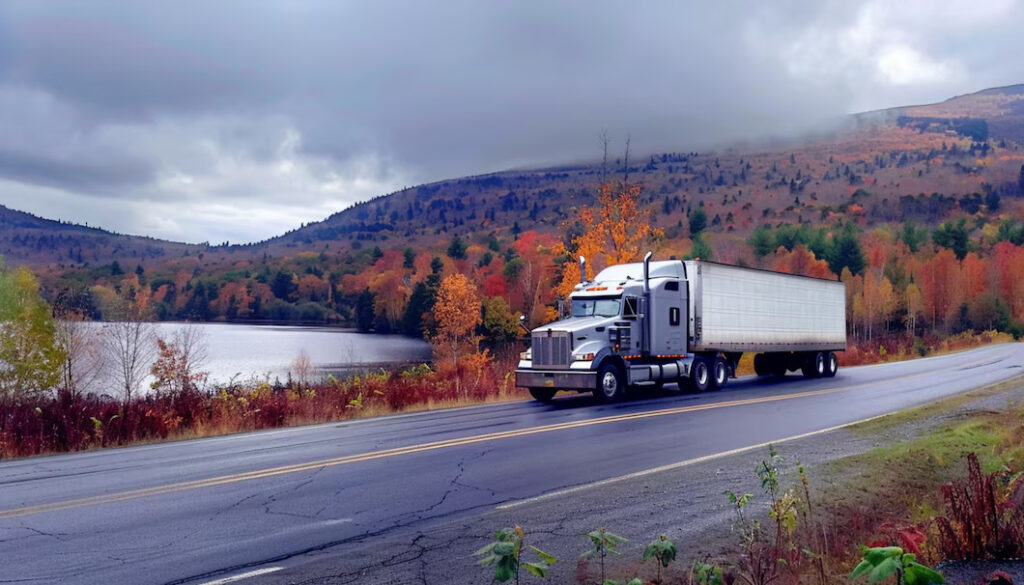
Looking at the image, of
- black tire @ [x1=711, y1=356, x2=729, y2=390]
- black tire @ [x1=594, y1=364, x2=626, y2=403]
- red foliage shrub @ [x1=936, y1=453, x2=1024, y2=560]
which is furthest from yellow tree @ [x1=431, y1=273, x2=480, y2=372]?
red foliage shrub @ [x1=936, y1=453, x2=1024, y2=560]

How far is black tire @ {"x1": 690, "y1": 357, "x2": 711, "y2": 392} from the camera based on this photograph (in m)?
23.8

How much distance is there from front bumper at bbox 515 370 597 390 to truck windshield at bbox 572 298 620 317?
2.43 metres

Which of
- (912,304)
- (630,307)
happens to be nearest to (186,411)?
(630,307)

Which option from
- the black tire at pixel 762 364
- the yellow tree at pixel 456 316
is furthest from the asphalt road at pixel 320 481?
the yellow tree at pixel 456 316

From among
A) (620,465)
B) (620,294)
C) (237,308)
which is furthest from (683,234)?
(620,465)

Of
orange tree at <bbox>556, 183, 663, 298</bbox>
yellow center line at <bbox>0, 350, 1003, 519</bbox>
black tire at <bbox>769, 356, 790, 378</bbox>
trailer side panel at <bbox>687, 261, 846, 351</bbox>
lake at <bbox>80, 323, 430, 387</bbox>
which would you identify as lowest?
lake at <bbox>80, 323, 430, 387</bbox>

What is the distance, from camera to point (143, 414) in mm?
15672

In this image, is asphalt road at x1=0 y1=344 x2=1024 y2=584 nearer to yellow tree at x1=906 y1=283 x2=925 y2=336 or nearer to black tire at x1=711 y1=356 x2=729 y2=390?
black tire at x1=711 y1=356 x2=729 y2=390

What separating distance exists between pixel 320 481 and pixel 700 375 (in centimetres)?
1672

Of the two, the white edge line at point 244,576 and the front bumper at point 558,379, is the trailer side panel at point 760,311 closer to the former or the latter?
the front bumper at point 558,379

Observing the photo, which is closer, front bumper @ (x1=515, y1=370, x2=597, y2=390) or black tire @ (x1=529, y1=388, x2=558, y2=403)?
front bumper @ (x1=515, y1=370, x2=597, y2=390)

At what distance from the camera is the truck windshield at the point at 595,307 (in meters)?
21.9

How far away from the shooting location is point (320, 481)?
9633mm

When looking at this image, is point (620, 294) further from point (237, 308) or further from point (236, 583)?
point (237, 308)
